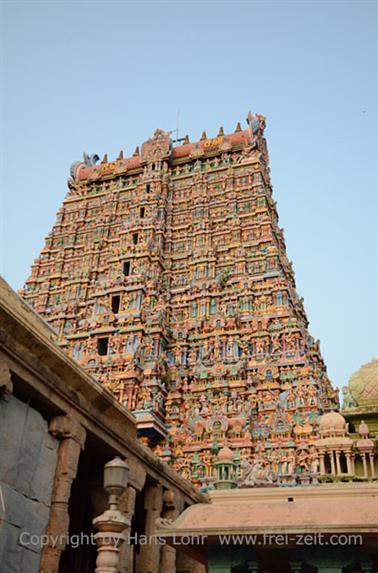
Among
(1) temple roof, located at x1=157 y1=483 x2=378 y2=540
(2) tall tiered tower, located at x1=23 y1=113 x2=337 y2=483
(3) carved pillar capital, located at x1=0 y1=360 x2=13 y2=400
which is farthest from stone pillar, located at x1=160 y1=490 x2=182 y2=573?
(2) tall tiered tower, located at x1=23 y1=113 x2=337 y2=483

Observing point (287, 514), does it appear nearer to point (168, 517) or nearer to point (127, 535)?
point (127, 535)

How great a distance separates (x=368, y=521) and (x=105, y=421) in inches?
198

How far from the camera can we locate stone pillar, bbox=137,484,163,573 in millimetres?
13337

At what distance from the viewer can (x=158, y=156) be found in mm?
42344

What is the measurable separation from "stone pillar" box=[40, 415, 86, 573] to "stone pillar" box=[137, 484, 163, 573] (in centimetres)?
348

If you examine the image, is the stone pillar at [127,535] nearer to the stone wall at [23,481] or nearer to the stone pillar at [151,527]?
the stone pillar at [151,527]

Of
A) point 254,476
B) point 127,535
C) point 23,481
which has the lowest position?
point 127,535

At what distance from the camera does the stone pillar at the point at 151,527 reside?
1334 centimetres

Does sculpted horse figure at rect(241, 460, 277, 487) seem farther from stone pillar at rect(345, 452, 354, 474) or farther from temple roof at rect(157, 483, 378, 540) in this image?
temple roof at rect(157, 483, 378, 540)

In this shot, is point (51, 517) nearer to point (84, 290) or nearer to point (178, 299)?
point (178, 299)

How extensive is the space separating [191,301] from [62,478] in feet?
78.6

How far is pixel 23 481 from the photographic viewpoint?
31.6 feet

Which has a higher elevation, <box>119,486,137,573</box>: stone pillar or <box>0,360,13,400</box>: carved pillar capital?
<box>0,360,13,400</box>: carved pillar capital

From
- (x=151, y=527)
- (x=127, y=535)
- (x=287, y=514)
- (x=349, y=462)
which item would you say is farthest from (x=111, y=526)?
(x=349, y=462)
